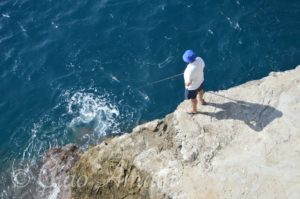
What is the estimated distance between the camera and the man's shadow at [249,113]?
52.0 ft

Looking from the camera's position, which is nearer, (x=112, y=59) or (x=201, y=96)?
(x=201, y=96)

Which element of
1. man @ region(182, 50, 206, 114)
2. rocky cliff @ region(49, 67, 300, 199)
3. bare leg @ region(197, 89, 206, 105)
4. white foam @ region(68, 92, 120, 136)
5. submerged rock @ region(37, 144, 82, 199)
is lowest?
submerged rock @ region(37, 144, 82, 199)

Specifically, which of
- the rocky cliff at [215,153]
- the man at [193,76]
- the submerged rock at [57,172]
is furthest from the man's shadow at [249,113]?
the submerged rock at [57,172]

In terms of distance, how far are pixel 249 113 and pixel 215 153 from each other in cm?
200

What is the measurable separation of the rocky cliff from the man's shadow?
1.3 inches

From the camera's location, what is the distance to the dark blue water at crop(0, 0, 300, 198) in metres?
20.9

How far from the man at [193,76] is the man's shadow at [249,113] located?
2.64 feet

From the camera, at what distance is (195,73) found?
15.7 metres

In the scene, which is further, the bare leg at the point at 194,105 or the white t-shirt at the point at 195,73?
the bare leg at the point at 194,105

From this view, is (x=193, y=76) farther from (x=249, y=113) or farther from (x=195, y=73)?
(x=249, y=113)

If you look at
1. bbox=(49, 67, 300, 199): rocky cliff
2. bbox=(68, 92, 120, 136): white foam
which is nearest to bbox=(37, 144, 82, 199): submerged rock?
bbox=(68, 92, 120, 136): white foam

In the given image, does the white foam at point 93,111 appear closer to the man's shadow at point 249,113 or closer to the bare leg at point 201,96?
the bare leg at point 201,96

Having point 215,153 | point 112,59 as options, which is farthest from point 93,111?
point 215,153

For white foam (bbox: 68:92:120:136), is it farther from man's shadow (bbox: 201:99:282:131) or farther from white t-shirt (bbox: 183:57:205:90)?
white t-shirt (bbox: 183:57:205:90)
